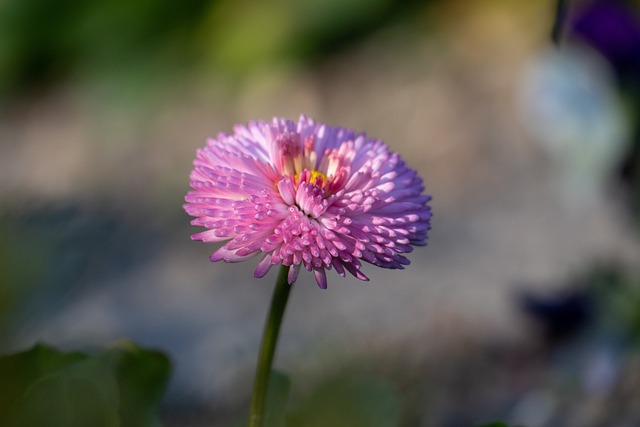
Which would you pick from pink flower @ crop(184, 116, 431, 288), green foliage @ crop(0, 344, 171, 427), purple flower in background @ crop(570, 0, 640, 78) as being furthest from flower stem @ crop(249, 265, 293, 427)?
purple flower in background @ crop(570, 0, 640, 78)

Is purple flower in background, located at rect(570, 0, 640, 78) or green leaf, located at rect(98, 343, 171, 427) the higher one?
purple flower in background, located at rect(570, 0, 640, 78)

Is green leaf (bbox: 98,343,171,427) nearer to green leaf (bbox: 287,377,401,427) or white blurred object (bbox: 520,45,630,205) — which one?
green leaf (bbox: 287,377,401,427)

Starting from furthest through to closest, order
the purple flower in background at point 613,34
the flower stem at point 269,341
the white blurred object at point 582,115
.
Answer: the white blurred object at point 582,115 < the purple flower in background at point 613,34 < the flower stem at point 269,341

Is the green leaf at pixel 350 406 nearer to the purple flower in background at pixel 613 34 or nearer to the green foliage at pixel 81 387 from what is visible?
the green foliage at pixel 81 387

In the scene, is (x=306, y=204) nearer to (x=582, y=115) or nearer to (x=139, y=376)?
(x=139, y=376)

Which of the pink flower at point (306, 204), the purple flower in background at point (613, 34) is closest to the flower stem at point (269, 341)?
the pink flower at point (306, 204)

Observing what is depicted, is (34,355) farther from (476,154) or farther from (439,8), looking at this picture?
(439,8)
